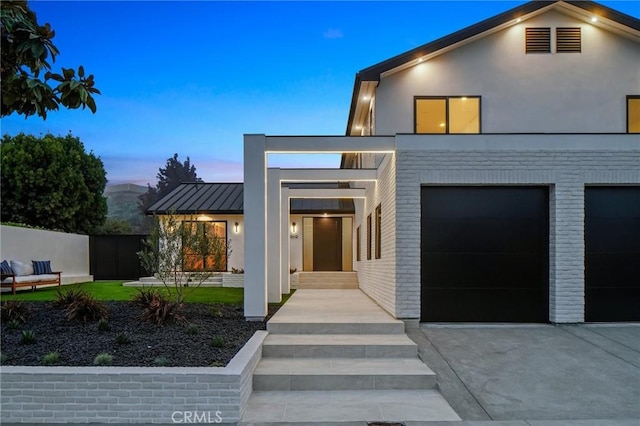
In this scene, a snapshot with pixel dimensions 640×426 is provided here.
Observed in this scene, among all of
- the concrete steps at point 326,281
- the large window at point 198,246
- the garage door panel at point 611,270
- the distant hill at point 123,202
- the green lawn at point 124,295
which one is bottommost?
the concrete steps at point 326,281

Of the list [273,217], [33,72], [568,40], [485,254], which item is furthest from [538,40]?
[33,72]

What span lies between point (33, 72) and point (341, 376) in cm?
520

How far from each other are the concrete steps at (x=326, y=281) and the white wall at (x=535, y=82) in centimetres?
702

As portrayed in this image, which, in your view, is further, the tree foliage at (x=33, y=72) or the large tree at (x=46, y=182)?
the large tree at (x=46, y=182)

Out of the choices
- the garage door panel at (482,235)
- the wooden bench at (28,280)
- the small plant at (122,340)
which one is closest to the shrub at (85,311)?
the small plant at (122,340)

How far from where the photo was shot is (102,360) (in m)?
5.08

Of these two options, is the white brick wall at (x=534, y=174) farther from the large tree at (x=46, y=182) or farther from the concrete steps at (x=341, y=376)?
the large tree at (x=46, y=182)

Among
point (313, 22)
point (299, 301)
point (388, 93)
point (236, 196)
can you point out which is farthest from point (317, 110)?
point (299, 301)

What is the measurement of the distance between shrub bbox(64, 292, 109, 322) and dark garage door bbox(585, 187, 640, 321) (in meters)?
8.75

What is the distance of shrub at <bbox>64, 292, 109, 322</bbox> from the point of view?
689 cm

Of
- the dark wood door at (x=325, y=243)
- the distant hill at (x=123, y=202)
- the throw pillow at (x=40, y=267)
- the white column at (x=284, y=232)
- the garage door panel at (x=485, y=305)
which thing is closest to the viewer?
the garage door panel at (x=485, y=305)

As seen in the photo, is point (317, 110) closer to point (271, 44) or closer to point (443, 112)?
point (271, 44)

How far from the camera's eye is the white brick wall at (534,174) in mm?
7895

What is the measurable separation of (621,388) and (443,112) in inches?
292
